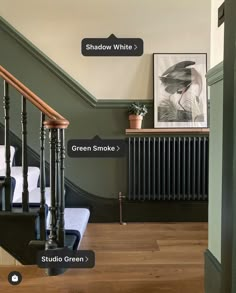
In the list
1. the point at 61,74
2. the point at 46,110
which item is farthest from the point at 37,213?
the point at 61,74

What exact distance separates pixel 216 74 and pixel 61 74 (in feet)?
6.04

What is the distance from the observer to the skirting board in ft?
4.96

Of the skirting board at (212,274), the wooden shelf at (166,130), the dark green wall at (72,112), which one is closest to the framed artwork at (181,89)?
the wooden shelf at (166,130)

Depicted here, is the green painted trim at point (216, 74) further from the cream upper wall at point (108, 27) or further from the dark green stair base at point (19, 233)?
the cream upper wall at point (108, 27)

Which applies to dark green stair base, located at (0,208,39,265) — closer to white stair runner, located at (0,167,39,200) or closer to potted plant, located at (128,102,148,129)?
white stair runner, located at (0,167,39,200)

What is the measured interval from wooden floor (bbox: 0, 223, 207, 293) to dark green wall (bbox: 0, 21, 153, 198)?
445 mm

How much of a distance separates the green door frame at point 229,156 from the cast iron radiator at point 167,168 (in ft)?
5.50

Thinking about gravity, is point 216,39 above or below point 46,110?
above

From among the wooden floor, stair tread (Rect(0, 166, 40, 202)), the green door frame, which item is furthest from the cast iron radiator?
the green door frame

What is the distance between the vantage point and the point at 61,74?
10.1ft

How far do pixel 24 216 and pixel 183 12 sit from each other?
2247 millimetres

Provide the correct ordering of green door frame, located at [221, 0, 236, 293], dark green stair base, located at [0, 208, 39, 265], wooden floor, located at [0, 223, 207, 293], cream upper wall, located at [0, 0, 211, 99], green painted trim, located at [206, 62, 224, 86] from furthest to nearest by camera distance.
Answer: cream upper wall, located at [0, 0, 211, 99] < dark green stair base, located at [0, 208, 39, 265] < wooden floor, located at [0, 223, 207, 293] < green painted trim, located at [206, 62, 224, 86] < green door frame, located at [221, 0, 236, 293]

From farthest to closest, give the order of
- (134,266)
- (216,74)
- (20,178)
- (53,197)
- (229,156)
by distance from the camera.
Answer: (20,178)
(134,266)
(53,197)
(216,74)
(229,156)

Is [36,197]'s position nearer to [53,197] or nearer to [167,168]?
[53,197]
